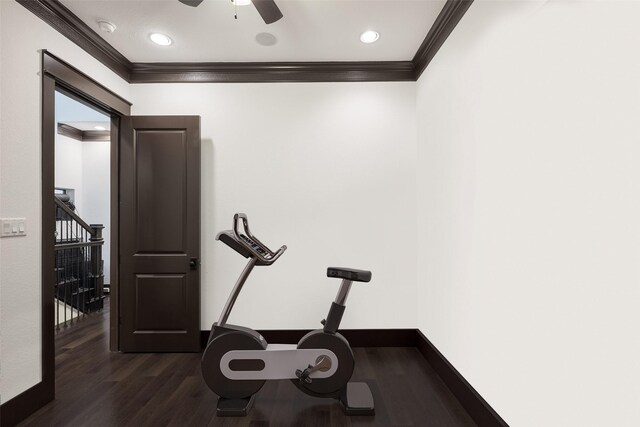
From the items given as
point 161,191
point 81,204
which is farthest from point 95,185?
point 161,191

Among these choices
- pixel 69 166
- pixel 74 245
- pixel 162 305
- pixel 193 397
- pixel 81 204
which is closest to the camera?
pixel 193 397

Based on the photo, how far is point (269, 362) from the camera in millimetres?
2217

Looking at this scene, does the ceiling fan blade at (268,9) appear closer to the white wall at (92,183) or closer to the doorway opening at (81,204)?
the doorway opening at (81,204)

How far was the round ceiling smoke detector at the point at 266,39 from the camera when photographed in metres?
2.83

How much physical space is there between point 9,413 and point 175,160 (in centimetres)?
221

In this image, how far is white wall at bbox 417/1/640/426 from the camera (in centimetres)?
113

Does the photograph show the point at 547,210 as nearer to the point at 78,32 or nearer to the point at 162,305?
the point at 162,305

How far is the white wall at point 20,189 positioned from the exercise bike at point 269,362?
1170mm

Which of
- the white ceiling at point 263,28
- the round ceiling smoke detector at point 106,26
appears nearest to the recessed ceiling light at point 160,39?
the white ceiling at point 263,28

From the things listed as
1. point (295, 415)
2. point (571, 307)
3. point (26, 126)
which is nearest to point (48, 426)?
point (295, 415)

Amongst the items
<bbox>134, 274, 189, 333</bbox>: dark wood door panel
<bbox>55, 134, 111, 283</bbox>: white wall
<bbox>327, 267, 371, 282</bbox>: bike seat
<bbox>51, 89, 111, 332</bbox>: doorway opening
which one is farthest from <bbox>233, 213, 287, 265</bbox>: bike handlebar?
<bbox>55, 134, 111, 283</bbox>: white wall

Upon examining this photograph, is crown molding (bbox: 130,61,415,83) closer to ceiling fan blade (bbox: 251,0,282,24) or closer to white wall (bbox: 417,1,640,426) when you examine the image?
white wall (bbox: 417,1,640,426)

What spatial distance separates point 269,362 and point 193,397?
701 mm

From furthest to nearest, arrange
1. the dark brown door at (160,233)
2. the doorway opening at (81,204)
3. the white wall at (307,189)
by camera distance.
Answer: the doorway opening at (81,204) → the white wall at (307,189) → the dark brown door at (160,233)
